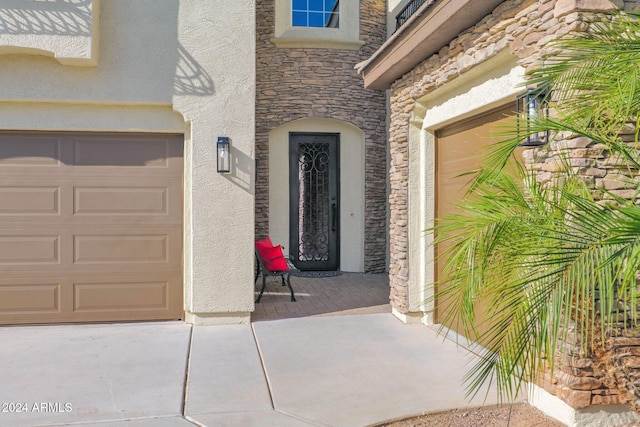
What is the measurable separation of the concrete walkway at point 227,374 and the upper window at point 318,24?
689 cm

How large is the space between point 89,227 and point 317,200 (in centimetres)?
599

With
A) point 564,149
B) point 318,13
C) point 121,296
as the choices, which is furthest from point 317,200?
point 564,149

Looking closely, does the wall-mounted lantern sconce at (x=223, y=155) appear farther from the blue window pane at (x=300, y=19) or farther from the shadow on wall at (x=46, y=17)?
the blue window pane at (x=300, y=19)

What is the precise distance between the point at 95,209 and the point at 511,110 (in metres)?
5.41

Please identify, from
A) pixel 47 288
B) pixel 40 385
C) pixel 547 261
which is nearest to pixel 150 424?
pixel 40 385

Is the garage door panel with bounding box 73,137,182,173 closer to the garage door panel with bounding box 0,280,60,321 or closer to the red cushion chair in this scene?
the garage door panel with bounding box 0,280,60,321

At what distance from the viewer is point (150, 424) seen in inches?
166

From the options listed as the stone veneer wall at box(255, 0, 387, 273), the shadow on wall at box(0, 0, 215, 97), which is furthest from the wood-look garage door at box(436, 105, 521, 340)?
the stone veneer wall at box(255, 0, 387, 273)

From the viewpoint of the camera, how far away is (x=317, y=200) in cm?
1261

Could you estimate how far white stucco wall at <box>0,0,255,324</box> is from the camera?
7.16 metres

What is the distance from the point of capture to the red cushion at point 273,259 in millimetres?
9203

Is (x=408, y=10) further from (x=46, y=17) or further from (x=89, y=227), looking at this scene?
(x=89, y=227)

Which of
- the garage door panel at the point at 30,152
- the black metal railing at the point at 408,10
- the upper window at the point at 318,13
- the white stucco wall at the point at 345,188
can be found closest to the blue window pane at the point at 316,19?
the upper window at the point at 318,13

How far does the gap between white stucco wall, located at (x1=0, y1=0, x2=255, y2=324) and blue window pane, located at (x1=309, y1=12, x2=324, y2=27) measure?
5.21m
